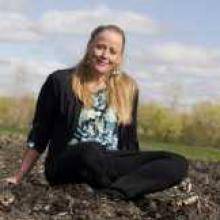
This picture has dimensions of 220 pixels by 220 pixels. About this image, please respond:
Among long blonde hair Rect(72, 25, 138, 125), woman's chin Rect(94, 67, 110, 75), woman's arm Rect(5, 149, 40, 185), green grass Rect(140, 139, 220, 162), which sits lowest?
green grass Rect(140, 139, 220, 162)

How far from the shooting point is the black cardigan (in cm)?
545

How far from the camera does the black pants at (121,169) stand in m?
5.32

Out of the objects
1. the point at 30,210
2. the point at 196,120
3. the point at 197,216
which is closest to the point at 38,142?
the point at 30,210

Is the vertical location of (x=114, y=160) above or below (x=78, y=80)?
below

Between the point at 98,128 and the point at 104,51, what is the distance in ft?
1.89

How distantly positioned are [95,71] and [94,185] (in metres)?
0.85

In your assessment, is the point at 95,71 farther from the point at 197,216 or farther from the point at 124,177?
the point at 197,216

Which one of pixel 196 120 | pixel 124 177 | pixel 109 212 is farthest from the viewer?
pixel 196 120

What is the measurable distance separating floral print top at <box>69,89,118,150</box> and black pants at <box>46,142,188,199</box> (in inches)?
4.6

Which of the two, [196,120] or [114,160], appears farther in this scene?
[196,120]

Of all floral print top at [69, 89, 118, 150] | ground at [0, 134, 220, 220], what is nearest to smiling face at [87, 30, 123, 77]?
floral print top at [69, 89, 118, 150]

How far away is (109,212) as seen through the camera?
5.07 meters

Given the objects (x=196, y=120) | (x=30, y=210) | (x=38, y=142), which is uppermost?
(x=38, y=142)

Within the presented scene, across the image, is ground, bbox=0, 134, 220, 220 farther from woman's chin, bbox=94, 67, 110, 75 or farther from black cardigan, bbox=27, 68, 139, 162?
woman's chin, bbox=94, 67, 110, 75
